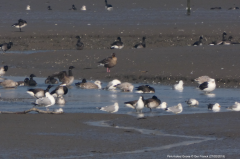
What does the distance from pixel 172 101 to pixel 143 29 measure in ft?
63.6

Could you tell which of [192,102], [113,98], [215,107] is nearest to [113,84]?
[113,98]

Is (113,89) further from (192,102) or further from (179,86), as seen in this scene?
(192,102)

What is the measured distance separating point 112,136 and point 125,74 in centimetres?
995

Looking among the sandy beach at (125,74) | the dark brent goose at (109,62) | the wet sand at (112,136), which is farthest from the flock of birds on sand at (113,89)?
the wet sand at (112,136)

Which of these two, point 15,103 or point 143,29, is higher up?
point 143,29

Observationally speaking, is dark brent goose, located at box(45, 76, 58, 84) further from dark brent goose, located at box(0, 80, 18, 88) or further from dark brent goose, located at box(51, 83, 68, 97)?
dark brent goose, located at box(51, 83, 68, 97)

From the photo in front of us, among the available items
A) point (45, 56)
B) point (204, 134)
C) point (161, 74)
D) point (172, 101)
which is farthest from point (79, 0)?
point (204, 134)

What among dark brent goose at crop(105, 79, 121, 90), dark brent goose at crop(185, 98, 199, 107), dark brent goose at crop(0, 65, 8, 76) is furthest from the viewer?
dark brent goose at crop(0, 65, 8, 76)

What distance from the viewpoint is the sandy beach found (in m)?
7.96

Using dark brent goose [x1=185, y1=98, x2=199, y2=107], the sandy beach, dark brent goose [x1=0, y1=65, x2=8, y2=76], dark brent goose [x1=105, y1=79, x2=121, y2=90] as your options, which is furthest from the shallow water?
dark brent goose [x1=0, y1=65, x2=8, y2=76]

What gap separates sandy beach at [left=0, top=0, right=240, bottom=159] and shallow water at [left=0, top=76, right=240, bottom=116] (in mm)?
1031

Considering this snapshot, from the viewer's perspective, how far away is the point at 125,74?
1866 cm

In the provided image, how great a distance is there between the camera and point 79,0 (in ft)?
203

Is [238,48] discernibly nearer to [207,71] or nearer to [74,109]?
[207,71]
